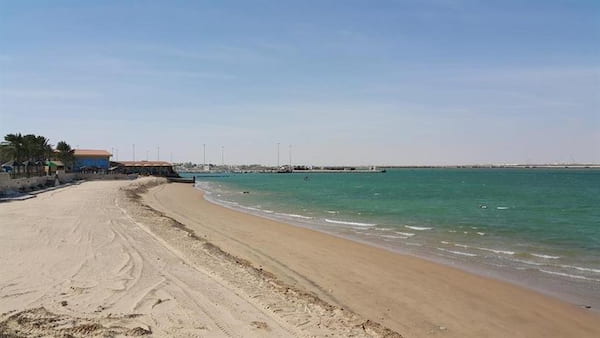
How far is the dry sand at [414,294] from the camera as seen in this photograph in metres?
8.86

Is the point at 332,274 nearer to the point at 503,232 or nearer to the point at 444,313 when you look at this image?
the point at 444,313

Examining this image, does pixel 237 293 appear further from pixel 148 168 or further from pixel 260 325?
pixel 148 168

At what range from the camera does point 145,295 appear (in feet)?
27.4

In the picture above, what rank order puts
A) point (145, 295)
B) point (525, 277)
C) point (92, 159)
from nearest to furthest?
point (145, 295)
point (525, 277)
point (92, 159)

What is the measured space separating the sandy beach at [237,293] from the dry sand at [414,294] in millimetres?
28

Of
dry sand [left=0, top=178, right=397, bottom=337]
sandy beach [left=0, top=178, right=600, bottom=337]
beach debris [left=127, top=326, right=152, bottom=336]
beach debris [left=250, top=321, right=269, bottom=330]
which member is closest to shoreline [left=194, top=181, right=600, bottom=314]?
sandy beach [left=0, top=178, right=600, bottom=337]

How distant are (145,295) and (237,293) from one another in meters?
1.62

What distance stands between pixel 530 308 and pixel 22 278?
10.2m

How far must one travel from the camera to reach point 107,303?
7.74 meters

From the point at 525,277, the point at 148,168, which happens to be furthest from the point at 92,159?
the point at 525,277

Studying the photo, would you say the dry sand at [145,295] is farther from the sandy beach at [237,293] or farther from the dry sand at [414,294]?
the dry sand at [414,294]

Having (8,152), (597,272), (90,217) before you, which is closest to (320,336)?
(597,272)

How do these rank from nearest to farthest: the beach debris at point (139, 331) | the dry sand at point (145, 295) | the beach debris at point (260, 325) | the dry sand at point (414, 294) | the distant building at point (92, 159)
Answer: the beach debris at point (139, 331), the dry sand at point (145, 295), the beach debris at point (260, 325), the dry sand at point (414, 294), the distant building at point (92, 159)

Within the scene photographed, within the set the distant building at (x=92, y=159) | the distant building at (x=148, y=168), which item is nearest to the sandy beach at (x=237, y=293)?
the distant building at (x=92, y=159)
